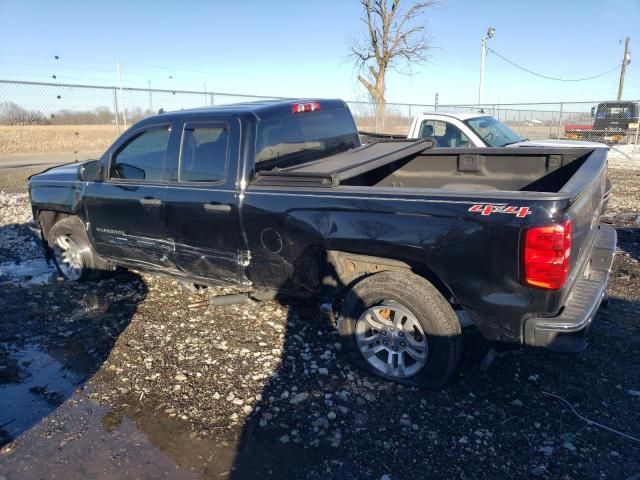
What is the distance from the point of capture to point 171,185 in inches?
167

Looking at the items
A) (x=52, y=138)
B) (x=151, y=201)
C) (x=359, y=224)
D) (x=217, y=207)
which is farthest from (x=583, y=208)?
(x=52, y=138)

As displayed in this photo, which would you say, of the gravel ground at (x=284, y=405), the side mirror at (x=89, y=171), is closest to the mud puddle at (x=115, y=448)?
the gravel ground at (x=284, y=405)

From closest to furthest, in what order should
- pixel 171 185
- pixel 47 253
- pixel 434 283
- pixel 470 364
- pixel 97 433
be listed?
pixel 97 433 → pixel 434 283 → pixel 470 364 → pixel 171 185 → pixel 47 253

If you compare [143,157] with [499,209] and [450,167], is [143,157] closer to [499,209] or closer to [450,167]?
[450,167]

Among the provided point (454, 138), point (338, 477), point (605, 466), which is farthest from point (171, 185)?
point (454, 138)

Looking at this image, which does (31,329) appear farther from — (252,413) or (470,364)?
(470,364)

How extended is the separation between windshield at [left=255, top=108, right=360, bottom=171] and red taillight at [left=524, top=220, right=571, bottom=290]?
213cm

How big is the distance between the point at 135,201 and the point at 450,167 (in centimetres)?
313

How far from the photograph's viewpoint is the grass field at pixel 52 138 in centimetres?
1645

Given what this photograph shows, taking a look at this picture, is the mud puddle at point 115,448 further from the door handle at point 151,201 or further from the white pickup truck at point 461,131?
the white pickup truck at point 461,131

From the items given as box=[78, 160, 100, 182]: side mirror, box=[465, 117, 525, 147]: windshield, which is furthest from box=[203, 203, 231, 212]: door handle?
box=[465, 117, 525, 147]: windshield

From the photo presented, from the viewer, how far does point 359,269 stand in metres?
3.57

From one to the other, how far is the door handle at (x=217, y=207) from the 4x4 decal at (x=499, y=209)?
1930 mm

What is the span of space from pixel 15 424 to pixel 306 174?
8.54 feet
